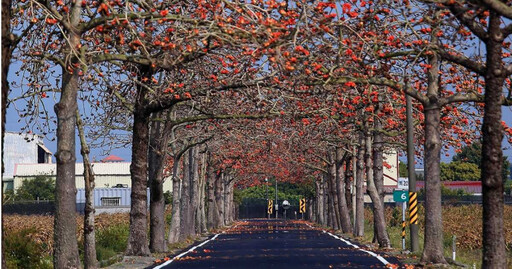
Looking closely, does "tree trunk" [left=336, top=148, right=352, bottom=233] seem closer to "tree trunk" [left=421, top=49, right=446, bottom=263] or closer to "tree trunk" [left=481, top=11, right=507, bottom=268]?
"tree trunk" [left=421, top=49, right=446, bottom=263]

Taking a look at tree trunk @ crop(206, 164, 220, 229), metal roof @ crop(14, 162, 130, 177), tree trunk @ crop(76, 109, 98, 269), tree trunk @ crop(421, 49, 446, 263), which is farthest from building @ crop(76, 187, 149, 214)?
tree trunk @ crop(76, 109, 98, 269)

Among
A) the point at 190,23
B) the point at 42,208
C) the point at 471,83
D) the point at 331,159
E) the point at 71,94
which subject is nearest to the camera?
the point at 190,23

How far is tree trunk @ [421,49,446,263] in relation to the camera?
2711 centimetres

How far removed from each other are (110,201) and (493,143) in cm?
9543

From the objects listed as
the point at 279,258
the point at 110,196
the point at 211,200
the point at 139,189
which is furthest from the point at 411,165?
the point at 110,196

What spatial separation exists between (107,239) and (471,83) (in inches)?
562

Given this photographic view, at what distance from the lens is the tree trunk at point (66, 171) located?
22.2 meters

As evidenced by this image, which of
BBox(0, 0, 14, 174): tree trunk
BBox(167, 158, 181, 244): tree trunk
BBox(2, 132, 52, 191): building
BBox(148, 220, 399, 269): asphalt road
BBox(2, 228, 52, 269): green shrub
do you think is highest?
BBox(2, 132, 52, 191): building

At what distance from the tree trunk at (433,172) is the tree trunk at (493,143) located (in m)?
8.31

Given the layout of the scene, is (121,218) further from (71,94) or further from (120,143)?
(71,94)

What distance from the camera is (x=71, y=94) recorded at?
22234mm

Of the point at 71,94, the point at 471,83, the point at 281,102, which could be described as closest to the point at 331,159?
the point at 281,102

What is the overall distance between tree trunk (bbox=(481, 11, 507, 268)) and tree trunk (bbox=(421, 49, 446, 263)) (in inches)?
327

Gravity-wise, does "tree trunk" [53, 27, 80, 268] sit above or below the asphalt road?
above
